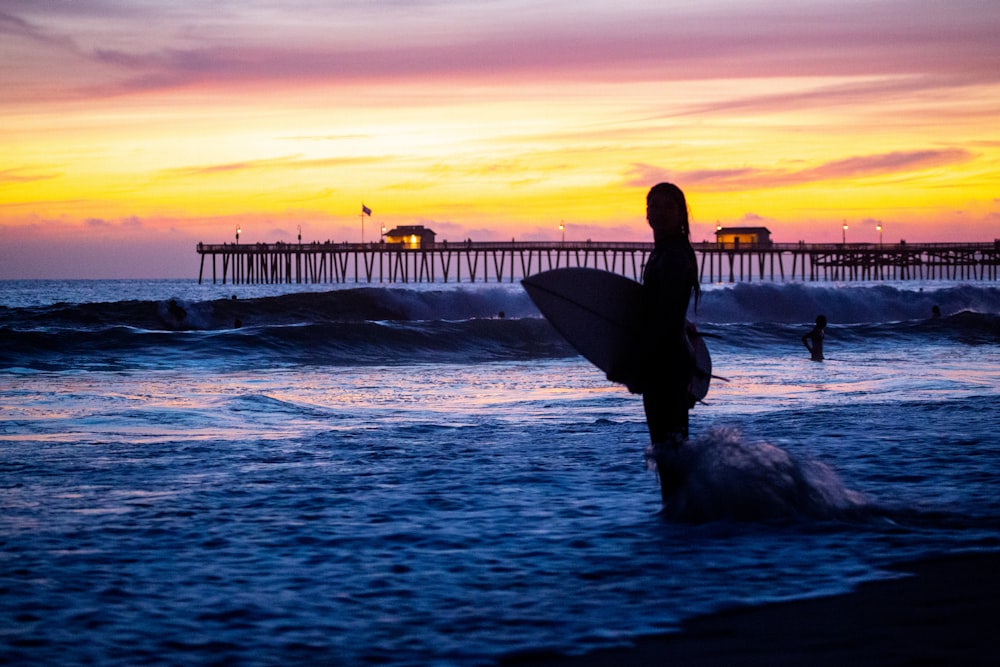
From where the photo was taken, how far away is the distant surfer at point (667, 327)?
4.67 m

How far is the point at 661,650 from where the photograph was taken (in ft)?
10.0

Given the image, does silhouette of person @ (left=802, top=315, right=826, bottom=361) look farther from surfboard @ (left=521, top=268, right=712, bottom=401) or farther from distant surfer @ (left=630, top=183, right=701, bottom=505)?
distant surfer @ (left=630, top=183, right=701, bottom=505)

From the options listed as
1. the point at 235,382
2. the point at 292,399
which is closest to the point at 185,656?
the point at 292,399

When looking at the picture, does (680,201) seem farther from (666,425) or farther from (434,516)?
(434,516)

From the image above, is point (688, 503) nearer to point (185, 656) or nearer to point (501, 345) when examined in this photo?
point (185, 656)

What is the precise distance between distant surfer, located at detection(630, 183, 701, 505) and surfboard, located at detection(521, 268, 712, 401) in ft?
0.69

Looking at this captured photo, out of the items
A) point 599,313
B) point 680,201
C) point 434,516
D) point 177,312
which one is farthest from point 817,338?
point 177,312

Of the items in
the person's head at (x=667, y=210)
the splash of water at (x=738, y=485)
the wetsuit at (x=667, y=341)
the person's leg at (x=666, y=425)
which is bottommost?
the splash of water at (x=738, y=485)

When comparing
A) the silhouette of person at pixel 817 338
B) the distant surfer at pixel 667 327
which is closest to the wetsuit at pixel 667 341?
the distant surfer at pixel 667 327

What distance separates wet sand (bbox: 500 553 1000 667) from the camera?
2.92 m

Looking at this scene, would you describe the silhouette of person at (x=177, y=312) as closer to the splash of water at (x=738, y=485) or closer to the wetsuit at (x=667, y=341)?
the splash of water at (x=738, y=485)

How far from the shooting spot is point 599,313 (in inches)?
206

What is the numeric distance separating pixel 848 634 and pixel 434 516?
2273mm

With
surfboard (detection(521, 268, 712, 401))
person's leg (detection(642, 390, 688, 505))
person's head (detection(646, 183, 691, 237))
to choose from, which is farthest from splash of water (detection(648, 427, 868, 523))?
person's head (detection(646, 183, 691, 237))
